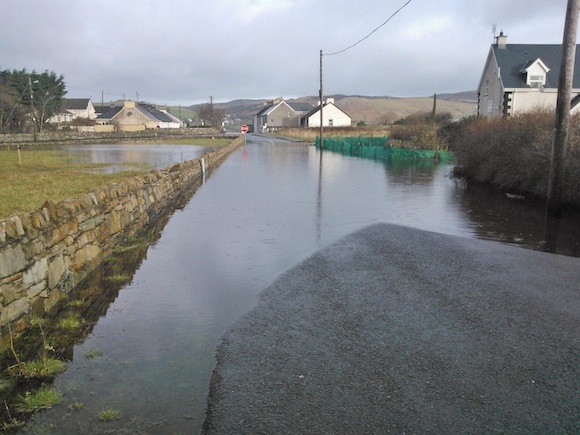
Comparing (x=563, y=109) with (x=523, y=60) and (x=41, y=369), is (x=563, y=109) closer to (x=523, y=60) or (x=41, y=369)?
(x=41, y=369)

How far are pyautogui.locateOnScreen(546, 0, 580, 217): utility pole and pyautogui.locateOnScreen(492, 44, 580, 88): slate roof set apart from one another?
31.3m

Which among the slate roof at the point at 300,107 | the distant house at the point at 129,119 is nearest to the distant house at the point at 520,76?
the slate roof at the point at 300,107

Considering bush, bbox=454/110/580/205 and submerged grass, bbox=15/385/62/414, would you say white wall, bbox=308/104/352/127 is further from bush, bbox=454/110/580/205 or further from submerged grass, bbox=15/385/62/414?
submerged grass, bbox=15/385/62/414

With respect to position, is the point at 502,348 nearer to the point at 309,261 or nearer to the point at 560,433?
the point at 560,433

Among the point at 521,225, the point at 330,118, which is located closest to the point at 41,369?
the point at 521,225

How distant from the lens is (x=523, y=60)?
138 ft

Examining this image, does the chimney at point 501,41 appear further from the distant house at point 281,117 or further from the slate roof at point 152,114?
the slate roof at point 152,114

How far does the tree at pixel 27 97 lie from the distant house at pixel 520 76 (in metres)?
57.8

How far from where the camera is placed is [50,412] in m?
4.01

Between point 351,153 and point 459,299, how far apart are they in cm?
3403

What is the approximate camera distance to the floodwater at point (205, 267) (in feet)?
13.8

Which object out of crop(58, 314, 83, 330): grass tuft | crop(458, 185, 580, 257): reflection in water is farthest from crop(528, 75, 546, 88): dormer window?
crop(58, 314, 83, 330): grass tuft

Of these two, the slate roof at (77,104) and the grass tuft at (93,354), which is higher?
the slate roof at (77,104)

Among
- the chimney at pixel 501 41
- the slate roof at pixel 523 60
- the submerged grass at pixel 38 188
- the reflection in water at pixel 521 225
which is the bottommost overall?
the reflection in water at pixel 521 225
